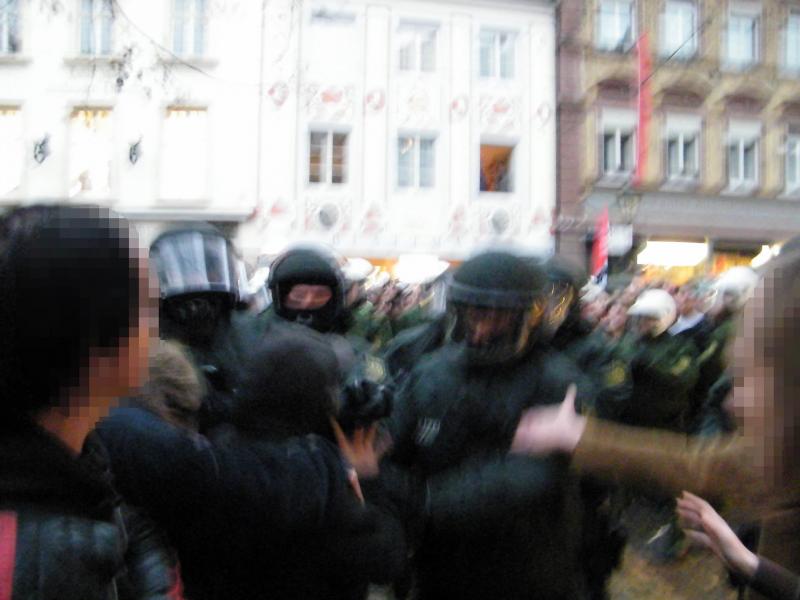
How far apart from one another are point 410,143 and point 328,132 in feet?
6.08

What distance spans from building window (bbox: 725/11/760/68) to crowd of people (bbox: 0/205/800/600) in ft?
61.9

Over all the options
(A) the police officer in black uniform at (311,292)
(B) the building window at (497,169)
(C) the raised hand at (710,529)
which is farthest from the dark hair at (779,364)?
(B) the building window at (497,169)

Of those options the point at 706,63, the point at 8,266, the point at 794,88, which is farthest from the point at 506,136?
the point at 8,266

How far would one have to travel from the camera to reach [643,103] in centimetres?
1688

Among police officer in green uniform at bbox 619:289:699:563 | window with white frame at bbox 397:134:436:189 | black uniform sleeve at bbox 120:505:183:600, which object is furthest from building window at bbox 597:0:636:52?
black uniform sleeve at bbox 120:505:183:600

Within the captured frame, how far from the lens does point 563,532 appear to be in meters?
2.28

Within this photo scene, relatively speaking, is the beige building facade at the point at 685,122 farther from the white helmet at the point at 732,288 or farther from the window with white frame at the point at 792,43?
the white helmet at the point at 732,288

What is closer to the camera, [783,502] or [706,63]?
[783,502]

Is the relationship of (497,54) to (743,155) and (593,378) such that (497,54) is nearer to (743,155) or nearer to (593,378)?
(743,155)

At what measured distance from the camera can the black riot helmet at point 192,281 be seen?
8.47ft

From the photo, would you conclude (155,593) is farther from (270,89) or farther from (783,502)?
(270,89)

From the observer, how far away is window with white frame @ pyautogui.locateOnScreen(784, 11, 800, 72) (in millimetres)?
19641

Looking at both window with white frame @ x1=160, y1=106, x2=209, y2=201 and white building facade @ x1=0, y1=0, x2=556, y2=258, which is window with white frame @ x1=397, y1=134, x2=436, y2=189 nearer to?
white building facade @ x1=0, y1=0, x2=556, y2=258

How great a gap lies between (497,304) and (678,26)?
19096 millimetres
